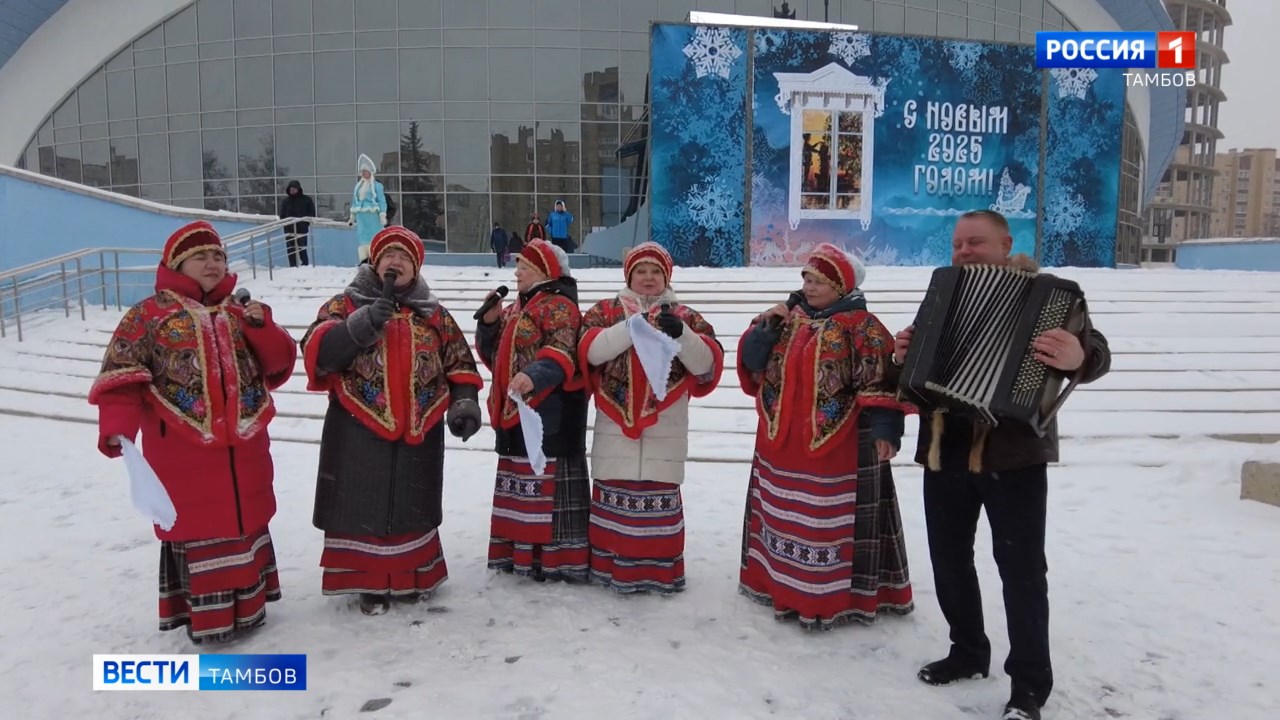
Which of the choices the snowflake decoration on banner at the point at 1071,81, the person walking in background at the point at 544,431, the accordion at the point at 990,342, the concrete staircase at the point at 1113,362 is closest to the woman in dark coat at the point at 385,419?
the person walking in background at the point at 544,431

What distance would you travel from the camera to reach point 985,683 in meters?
2.78

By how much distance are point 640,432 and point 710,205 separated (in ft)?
39.1

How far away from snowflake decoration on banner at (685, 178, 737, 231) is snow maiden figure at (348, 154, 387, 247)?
593 centimetres

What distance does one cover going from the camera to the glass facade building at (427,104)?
20781 mm

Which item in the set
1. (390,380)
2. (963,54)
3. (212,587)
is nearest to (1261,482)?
(390,380)

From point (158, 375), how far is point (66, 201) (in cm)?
1316

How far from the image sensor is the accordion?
2209 millimetres

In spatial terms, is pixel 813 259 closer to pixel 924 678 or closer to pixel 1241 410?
pixel 924 678

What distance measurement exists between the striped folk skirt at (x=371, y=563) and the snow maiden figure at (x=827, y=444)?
1.65 metres

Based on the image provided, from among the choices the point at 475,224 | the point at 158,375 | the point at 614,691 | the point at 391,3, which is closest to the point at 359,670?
the point at 614,691

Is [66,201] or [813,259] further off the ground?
[66,201]

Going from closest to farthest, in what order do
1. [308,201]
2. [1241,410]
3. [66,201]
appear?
[1241,410]
[66,201]
[308,201]

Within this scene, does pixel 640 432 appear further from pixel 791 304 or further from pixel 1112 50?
pixel 1112 50

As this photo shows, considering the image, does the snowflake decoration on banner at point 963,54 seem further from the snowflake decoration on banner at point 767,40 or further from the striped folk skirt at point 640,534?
the striped folk skirt at point 640,534
